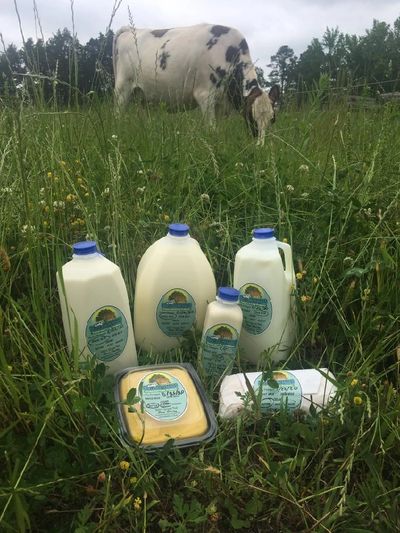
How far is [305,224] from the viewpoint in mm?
1716

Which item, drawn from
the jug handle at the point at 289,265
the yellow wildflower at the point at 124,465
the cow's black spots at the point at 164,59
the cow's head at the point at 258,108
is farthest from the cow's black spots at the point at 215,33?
the yellow wildflower at the point at 124,465

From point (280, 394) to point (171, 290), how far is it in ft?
1.33

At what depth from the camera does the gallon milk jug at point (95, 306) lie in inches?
44.7

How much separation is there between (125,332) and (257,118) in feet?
10.5

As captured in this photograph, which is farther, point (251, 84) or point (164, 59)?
point (164, 59)

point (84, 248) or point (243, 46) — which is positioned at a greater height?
point (243, 46)

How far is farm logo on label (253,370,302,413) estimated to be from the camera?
43.0 inches

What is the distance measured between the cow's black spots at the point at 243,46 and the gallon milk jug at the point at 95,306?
15.2ft

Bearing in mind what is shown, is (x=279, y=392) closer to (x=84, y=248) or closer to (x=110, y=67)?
(x=84, y=248)

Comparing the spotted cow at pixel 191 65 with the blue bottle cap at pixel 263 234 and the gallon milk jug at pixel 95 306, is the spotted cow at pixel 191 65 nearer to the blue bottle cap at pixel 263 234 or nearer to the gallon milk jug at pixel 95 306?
the blue bottle cap at pixel 263 234

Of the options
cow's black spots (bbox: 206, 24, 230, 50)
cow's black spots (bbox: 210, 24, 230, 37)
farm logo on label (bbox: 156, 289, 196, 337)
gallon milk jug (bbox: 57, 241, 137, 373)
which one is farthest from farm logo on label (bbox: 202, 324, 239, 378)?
cow's black spots (bbox: 210, 24, 230, 37)

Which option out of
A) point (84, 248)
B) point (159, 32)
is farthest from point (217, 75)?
point (84, 248)

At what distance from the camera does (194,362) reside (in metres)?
1.30

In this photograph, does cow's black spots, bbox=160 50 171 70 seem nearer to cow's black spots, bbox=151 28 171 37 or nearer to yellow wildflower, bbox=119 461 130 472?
cow's black spots, bbox=151 28 171 37
